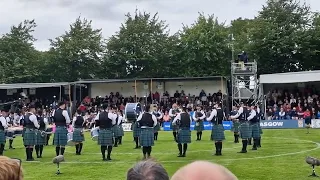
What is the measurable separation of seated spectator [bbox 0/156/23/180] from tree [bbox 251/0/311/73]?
102 ft

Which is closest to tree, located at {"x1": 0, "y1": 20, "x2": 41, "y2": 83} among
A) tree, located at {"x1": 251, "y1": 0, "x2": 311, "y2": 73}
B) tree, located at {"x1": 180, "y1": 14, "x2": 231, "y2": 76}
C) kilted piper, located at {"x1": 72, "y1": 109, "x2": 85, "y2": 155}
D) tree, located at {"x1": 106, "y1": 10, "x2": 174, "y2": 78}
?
tree, located at {"x1": 106, "y1": 10, "x2": 174, "y2": 78}

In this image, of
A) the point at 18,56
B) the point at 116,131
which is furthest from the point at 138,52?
the point at 116,131

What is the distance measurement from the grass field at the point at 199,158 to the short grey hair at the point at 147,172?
19.3 feet

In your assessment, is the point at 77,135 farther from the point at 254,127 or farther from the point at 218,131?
the point at 254,127

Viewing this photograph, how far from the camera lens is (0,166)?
2.08 metres

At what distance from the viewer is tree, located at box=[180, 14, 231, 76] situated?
34.2 meters

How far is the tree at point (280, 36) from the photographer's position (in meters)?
32.2

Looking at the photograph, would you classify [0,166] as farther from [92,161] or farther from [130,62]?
[130,62]

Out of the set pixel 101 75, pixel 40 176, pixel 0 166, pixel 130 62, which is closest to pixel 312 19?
pixel 130 62

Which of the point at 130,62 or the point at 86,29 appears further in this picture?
the point at 86,29

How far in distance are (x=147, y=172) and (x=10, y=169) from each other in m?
0.57

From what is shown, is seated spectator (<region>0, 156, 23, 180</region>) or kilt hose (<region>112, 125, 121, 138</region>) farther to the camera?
kilt hose (<region>112, 125, 121, 138</region>)

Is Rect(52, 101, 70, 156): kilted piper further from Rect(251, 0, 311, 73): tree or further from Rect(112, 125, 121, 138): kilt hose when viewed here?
Rect(251, 0, 311, 73): tree

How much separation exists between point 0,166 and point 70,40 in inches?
1392
